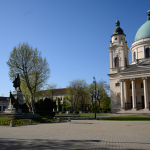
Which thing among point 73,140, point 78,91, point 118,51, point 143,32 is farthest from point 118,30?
A: point 73,140

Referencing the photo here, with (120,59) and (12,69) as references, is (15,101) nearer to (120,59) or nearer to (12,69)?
(12,69)

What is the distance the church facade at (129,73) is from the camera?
54.3m

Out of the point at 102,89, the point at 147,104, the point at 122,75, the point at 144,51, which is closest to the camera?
the point at 147,104

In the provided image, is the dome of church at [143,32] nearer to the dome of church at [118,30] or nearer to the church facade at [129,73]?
the church facade at [129,73]

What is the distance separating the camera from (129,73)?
5556cm

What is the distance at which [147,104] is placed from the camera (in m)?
52.1

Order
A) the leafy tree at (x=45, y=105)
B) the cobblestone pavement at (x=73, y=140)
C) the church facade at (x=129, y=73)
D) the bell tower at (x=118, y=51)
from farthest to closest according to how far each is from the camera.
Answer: the bell tower at (x=118, y=51), the church facade at (x=129, y=73), the leafy tree at (x=45, y=105), the cobblestone pavement at (x=73, y=140)

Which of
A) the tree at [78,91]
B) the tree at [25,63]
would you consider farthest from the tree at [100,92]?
the tree at [25,63]

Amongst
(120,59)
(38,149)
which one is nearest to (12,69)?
(38,149)

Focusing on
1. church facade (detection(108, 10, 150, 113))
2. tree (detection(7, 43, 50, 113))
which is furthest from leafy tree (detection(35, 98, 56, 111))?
church facade (detection(108, 10, 150, 113))

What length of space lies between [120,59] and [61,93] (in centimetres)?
5982

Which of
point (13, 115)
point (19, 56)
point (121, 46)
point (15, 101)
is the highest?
point (121, 46)

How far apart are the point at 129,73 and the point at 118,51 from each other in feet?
30.7

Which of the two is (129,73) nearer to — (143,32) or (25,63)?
(143,32)
